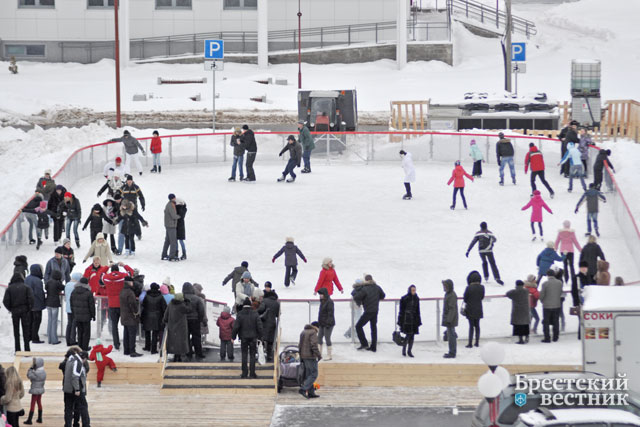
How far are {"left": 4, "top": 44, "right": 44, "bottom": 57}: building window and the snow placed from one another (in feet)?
163

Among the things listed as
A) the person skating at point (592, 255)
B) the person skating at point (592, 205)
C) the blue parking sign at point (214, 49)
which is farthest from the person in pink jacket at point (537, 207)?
the blue parking sign at point (214, 49)

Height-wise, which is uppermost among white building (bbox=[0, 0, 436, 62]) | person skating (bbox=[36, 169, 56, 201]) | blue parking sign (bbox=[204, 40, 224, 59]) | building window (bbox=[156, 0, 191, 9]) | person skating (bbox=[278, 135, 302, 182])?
building window (bbox=[156, 0, 191, 9])

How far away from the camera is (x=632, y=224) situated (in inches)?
946

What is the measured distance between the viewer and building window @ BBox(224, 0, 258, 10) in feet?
201

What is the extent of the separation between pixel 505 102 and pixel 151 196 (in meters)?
15.1

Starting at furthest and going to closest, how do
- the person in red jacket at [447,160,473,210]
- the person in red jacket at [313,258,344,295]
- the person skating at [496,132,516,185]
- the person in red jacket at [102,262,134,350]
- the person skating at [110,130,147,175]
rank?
the person skating at [110,130,147,175]
the person skating at [496,132,516,185]
the person in red jacket at [447,160,473,210]
the person in red jacket at [313,258,344,295]
the person in red jacket at [102,262,134,350]

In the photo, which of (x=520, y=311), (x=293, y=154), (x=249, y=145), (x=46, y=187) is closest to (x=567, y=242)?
(x=520, y=311)

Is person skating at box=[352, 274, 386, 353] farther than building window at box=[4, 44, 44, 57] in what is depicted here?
No

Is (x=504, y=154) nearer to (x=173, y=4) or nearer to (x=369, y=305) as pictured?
(x=369, y=305)

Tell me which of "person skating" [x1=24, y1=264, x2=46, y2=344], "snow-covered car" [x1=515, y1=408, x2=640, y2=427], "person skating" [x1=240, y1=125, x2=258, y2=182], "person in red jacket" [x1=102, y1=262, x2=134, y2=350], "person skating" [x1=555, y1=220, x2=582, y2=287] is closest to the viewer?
"snow-covered car" [x1=515, y1=408, x2=640, y2=427]

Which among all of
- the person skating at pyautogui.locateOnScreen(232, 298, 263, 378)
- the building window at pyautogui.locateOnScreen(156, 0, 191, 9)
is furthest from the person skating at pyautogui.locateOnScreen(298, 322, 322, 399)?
the building window at pyautogui.locateOnScreen(156, 0, 191, 9)

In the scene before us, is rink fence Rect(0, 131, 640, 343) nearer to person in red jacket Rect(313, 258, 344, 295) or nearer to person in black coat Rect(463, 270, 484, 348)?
person in red jacket Rect(313, 258, 344, 295)

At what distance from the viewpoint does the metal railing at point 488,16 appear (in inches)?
2601

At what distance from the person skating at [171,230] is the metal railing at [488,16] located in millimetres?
42637
